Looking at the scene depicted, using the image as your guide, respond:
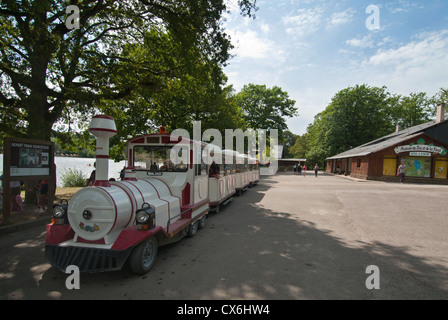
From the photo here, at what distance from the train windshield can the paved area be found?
1.82m

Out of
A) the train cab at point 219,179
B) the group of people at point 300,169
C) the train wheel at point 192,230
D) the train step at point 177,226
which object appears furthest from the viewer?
the group of people at point 300,169

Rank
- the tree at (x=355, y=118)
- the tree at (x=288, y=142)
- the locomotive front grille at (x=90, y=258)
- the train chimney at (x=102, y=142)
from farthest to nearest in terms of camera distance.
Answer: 1. the tree at (x=288, y=142)
2. the tree at (x=355, y=118)
3. the train chimney at (x=102, y=142)
4. the locomotive front grille at (x=90, y=258)

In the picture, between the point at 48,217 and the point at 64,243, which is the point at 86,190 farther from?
the point at 48,217

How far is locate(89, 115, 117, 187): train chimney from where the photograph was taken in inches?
155

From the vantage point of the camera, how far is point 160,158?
5.92 meters

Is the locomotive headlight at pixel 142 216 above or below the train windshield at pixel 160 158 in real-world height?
below

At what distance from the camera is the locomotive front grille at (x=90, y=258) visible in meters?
3.54

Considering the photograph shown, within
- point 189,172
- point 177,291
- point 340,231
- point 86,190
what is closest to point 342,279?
point 177,291

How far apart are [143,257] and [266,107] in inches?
1494

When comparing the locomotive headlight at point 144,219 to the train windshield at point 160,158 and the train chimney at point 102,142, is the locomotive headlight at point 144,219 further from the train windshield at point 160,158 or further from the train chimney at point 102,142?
the train windshield at point 160,158

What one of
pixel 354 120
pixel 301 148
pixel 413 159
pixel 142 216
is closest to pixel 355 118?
pixel 354 120

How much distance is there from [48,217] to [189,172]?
16.2 ft

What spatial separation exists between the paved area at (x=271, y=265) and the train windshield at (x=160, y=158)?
1.82 metres

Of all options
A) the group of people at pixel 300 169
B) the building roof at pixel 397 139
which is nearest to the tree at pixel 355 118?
the group of people at pixel 300 169
